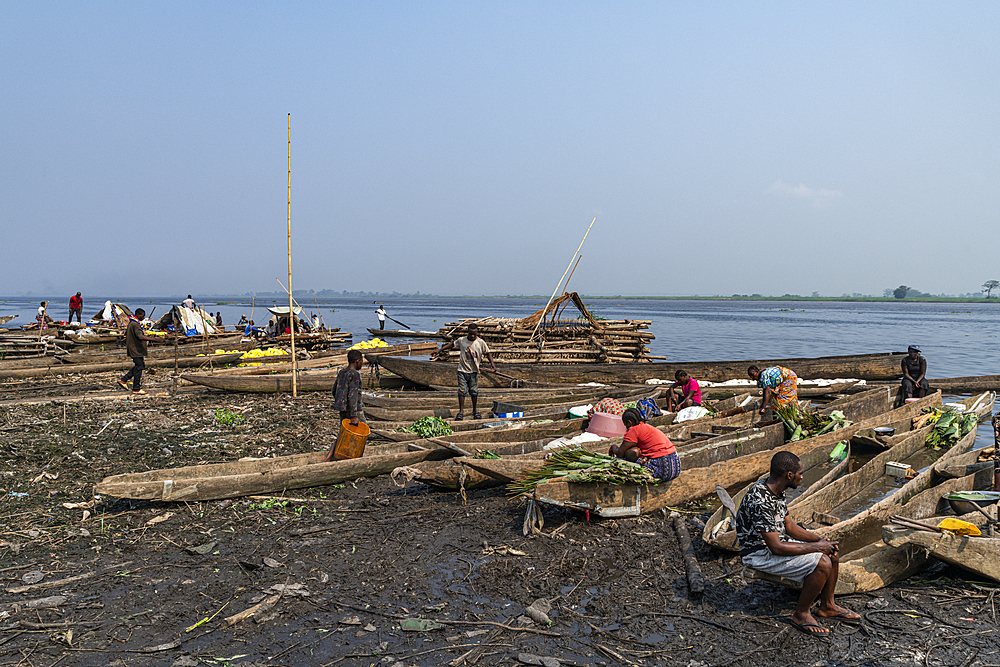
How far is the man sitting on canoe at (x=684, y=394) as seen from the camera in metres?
11.7

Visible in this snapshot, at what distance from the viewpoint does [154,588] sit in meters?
5.22

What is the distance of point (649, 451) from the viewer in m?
6.88

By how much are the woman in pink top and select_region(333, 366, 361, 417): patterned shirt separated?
13.7 feet

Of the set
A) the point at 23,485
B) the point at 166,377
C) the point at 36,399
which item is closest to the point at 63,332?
the point at 166,377

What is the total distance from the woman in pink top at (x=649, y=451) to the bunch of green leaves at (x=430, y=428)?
12.9 feet

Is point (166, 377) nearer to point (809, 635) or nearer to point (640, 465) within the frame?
point (640, 465)

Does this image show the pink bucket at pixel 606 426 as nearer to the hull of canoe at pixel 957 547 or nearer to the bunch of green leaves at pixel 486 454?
the bunch of green leaves at pixel 486 454

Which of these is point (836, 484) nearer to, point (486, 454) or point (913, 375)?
point (486, 454)

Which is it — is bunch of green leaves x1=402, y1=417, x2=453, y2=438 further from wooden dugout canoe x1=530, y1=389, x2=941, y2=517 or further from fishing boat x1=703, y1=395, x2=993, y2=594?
fishing boat x1=703, y1=395, x2=993, y2=594

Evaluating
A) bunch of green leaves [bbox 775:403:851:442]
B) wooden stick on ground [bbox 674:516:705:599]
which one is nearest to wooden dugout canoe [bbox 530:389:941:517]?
wooden stick on ground [bbox 674:516:705:599]

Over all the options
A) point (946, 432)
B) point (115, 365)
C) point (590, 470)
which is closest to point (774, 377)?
point (946, 432)

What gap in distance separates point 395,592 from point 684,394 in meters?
8.07

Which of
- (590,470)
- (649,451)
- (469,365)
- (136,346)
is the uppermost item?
(136,346)

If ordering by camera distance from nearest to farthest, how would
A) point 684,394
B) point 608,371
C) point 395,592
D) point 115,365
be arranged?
point 395,592 < point 684,394 < point 608,371 < point 115,365
